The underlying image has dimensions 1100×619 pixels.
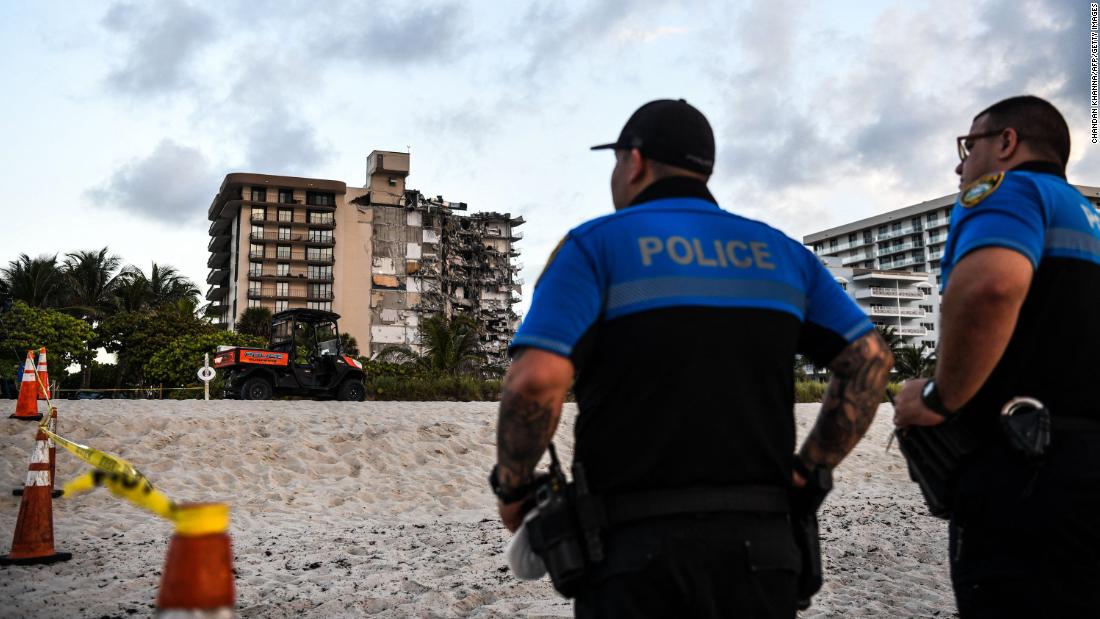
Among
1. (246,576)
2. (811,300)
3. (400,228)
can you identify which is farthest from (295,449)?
(400,228)

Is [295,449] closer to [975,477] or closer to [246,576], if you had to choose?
[246,576]

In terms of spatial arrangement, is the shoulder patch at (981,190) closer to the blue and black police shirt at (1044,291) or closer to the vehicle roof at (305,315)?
the blue and black police shirt at (1044,291)

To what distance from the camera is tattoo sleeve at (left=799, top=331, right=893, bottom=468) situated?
7.04 ft

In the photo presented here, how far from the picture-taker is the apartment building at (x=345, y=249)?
76312 mm

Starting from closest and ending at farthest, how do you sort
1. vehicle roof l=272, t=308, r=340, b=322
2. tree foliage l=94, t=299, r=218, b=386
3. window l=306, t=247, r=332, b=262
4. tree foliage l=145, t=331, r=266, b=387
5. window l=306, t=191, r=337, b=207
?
vehicle roof l=272, t=308, r=340, b=322 < tree foliage l=145, t=331, r=266, b=387 < tree foliage l=94, t=299, r=218, b=386 < window l=306, t=247, r=332, b=262 < window l=306, t=191, r=337, b=207

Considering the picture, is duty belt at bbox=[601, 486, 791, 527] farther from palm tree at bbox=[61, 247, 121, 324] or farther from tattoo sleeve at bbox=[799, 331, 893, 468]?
palm tree at bbox=[61, 247, 121, 324]

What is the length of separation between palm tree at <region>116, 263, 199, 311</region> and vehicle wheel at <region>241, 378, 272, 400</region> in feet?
142

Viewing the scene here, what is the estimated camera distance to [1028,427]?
6.70 feet

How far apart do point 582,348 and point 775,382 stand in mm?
→ 458

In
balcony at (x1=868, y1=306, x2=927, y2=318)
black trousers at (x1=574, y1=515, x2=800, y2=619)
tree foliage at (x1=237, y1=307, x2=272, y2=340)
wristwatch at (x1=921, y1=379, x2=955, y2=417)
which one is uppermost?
balcony at (x1=868, y1=306, x2=927, y2=318)

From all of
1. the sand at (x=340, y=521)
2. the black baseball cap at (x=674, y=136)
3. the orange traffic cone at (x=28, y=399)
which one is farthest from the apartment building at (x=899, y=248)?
the black baseball cap at (x=674, y=136)

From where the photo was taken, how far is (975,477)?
213 cm

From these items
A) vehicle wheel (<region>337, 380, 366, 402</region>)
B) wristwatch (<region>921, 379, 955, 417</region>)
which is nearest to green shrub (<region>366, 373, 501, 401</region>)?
vehicle wheel (<region>337, 380, 366, 402</region>)

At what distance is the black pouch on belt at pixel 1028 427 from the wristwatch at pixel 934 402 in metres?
0.14
